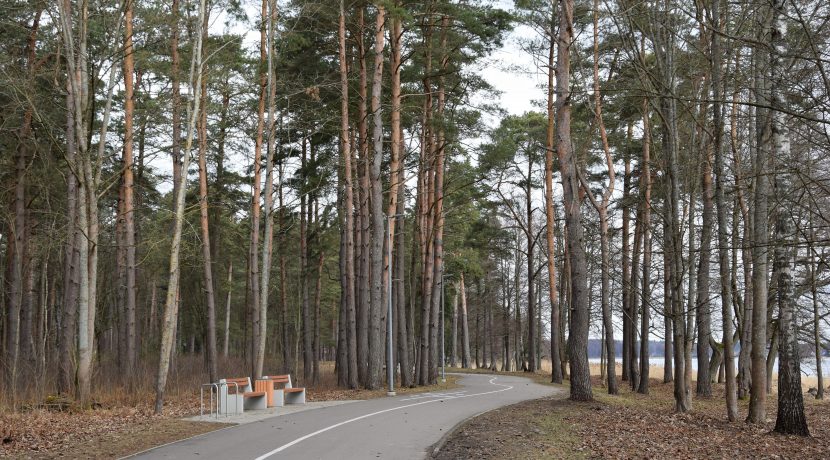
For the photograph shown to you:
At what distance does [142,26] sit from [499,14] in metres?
11.0

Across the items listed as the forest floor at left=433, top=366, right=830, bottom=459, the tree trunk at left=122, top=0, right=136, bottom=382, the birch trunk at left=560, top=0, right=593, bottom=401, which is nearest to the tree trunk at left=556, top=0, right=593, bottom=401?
the birch trunk at left=560, top=0, right=593, bottom=401

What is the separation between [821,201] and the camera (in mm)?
13250

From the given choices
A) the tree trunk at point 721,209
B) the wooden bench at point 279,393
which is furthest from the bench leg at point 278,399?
the tree trunk at point 721,209

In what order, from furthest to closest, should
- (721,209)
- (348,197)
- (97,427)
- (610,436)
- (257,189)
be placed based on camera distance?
1. (348,197)
2. (257,189)
3. (721,209)
4. (97,427)
5. (610,436)

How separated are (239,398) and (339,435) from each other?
4.67m

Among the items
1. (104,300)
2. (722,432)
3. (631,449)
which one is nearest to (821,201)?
(722,432)

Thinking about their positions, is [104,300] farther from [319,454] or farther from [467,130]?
[319,454]

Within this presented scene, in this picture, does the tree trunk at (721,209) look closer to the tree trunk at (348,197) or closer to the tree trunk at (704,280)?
the tree trunk at (704,280)

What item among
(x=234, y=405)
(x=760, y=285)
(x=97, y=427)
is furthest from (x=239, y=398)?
(x=760, y=285)

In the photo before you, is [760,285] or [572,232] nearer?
[760,285]

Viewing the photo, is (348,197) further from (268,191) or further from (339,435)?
(339,435)

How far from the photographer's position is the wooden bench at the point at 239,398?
14789 mm

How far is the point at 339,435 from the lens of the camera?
11344 mm

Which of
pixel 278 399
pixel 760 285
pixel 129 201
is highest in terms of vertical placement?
pixel 129 201
